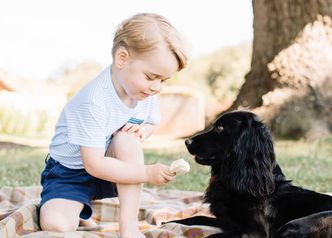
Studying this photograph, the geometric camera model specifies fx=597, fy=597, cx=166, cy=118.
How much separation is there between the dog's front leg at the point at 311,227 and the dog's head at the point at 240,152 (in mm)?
293

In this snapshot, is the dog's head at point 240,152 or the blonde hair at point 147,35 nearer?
the blonde hair at point 147,35

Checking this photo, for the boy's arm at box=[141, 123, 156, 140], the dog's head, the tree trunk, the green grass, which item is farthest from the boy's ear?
the tree trunk

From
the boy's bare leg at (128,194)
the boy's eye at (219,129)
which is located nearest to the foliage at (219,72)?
the boy's eye at (219,129)

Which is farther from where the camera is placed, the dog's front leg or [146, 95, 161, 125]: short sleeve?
[146, 95, 161, 125]: short sleeve

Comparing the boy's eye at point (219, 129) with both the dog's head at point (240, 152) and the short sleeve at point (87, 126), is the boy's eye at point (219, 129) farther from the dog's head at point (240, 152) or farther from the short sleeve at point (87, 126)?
the short sleeve at point (87, 126)

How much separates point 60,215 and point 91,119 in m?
0.55

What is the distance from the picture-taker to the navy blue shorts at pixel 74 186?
3227 millimetres

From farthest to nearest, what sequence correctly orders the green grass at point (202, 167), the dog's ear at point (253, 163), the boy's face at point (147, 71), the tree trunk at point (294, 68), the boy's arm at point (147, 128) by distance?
the tree trunk at point (294, 68) < the green grass at point (202, 167) < the boy's arm at point (147, 128) < the dog's ear at point (253, 163) < the boy's face at point (147, 71)

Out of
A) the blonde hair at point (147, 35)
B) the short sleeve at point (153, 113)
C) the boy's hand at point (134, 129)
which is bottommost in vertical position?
the boy's hand at point (134, 129)

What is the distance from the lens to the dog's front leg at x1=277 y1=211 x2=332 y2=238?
9.02 ft

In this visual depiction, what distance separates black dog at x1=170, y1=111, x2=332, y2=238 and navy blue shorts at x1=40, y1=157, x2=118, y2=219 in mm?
561

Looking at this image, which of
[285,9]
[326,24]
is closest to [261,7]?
Answer: [285,9]

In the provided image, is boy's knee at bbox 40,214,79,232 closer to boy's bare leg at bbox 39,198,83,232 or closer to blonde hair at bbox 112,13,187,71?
boy's bare leg at bbox 39,198,83,232

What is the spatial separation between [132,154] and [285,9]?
5843mm
